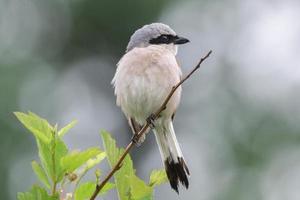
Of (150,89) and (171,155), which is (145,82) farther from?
(171,155)

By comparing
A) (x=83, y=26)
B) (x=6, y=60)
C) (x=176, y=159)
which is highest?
(x=83, y=26)

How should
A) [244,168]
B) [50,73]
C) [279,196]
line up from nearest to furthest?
[279,196], [244,168], [50,73]

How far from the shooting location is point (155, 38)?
428 centimetres

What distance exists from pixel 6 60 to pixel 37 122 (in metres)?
7.92

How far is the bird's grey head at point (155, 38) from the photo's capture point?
4242mm

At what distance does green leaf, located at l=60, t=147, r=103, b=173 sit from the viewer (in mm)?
1937

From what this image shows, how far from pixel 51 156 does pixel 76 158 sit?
0.07 meters

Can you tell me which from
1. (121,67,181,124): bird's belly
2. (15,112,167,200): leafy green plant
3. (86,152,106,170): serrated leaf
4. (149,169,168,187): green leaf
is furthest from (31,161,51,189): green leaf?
(121,67,181,124): bird's belly

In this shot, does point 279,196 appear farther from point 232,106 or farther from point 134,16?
point 134,16

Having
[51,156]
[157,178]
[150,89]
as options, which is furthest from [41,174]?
[150,89]

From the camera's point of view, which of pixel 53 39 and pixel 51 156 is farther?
pixel 53 39

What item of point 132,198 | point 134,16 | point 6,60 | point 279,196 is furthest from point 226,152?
point 132,198

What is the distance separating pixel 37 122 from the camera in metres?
1.97

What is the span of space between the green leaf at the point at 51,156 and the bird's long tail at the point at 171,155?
4.78 feet
